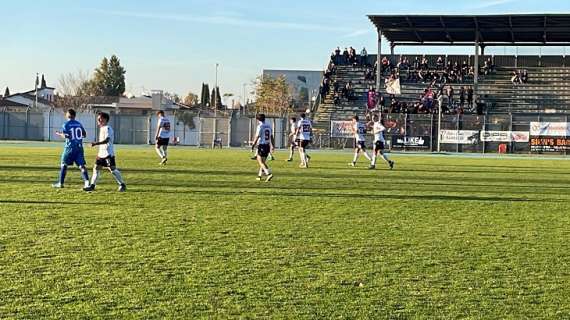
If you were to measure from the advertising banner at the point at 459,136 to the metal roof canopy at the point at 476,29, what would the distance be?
9522mm

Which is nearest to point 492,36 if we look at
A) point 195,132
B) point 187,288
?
point 195,132

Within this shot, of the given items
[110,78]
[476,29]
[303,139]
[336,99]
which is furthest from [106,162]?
[110,78]

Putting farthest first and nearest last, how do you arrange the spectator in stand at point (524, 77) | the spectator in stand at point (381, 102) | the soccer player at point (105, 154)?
the spectator in stand at point (524, 77), the spectator in stand at point (381, 102), the soccer player at point (105, 154)

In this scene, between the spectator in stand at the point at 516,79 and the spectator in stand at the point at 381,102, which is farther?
the spectator in stand at the point at 516,79

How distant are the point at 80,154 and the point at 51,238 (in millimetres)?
6950

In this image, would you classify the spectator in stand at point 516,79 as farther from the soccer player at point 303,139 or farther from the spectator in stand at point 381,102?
the soccer player at point 303,139

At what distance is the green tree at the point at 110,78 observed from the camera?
124000mm

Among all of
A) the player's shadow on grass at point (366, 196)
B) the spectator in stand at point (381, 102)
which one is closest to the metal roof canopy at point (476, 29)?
the spectator in stand at point (381, 102)

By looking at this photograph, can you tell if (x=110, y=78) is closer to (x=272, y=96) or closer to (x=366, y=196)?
(x=272, y=96)

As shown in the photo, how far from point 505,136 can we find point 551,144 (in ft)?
9.07

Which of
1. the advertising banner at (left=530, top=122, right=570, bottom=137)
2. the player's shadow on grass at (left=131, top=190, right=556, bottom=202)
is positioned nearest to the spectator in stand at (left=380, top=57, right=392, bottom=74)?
the advertising banner at (left=530, top=122, right=570, bottom=137)

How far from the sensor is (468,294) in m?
6.67

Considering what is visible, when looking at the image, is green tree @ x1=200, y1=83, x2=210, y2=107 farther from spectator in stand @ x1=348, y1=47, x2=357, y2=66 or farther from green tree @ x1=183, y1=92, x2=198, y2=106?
spectator in stand @ x1=348, y1=47, x2=357, y2=66

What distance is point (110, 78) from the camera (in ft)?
414
